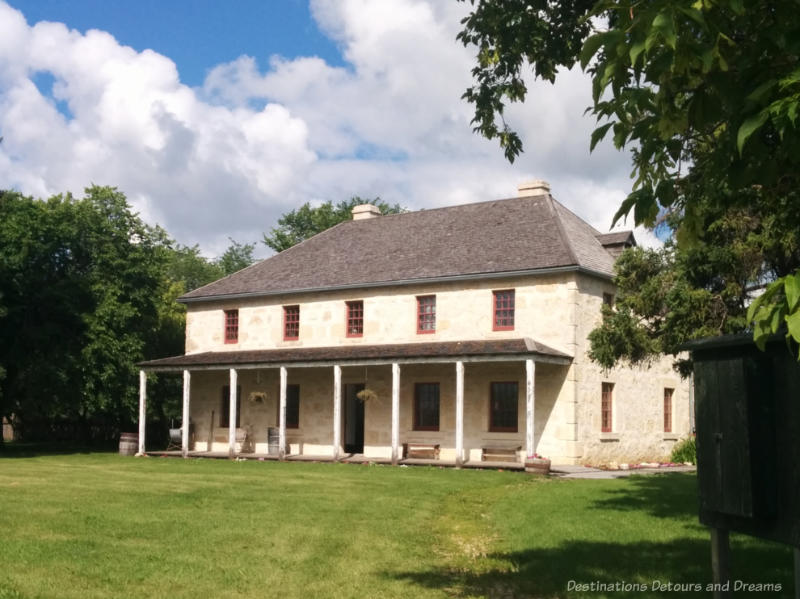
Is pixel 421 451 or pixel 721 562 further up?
pixel 721 562

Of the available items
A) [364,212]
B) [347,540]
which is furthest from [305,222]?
[347,540]

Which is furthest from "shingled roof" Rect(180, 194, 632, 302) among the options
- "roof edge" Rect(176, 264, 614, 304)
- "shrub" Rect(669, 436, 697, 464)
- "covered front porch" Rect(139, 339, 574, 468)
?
"shrub" Rect(669, 436, 697, 464)

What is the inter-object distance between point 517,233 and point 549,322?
3955mm

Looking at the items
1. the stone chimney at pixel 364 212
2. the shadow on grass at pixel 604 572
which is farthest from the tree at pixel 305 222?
the shadow on grass at pixel 604 572

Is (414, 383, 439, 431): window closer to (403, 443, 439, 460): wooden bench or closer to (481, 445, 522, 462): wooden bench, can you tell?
(403, 443, 439, 460): wooden bench

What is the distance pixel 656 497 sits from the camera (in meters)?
16.8

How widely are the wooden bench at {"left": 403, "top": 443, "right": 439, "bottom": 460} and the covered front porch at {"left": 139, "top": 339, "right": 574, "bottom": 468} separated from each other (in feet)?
0.11

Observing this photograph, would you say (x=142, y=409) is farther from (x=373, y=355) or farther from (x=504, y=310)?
(x=504, y=310)

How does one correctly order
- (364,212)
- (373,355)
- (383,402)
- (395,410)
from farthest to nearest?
(364,212)
(383,402)
(373,355)
(395,410)

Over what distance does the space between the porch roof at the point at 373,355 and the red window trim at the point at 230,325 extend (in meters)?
0.89

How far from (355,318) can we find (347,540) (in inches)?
765

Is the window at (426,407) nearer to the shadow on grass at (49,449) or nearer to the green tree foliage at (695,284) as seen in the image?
the green tree foliage at (695,284)

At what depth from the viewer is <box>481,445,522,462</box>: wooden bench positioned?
2636 cm

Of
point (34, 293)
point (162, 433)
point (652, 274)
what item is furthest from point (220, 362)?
point (652, 274)
